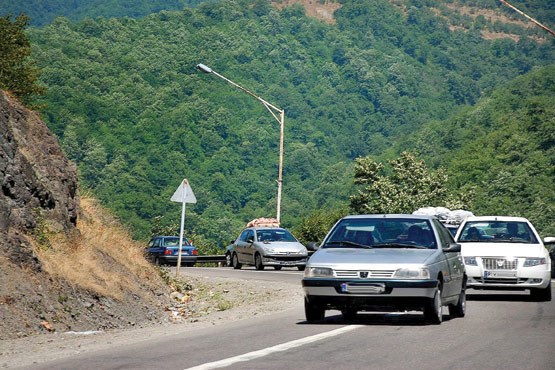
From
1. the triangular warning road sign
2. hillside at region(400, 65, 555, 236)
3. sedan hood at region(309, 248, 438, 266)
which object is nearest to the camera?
sedan hood at region(309, 248, 438, 266)

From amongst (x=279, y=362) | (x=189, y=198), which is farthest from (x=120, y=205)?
(x=279, y=362)

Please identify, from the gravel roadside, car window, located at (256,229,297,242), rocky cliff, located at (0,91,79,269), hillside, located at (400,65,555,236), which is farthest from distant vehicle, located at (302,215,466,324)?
hillside, located at (400,65,555,236)

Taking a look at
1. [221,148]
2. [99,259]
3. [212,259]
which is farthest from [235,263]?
[221,148]

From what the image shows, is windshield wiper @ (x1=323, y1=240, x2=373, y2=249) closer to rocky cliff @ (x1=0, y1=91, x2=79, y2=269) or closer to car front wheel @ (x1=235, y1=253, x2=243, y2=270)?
rocky cliff @ (x1=0, y1=91, x2=79, y2=269)

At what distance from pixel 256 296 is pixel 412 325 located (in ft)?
36.8

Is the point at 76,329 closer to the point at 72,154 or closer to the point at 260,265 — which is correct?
the point at 260,265

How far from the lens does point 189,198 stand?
31.6 meters

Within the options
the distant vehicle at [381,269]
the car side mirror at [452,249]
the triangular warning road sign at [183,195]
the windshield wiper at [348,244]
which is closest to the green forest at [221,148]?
the triangular warning road sign at [183,195]

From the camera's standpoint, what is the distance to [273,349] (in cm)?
1221

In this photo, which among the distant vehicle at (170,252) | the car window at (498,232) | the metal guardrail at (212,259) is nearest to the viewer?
the car window at (498,232)

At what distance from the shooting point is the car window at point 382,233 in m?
16.2

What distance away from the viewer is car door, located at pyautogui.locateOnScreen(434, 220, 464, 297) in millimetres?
16281

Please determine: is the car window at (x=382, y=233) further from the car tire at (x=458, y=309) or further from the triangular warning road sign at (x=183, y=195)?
the triangular warning road sign at (x=183, y=195)

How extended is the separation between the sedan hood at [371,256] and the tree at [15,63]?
19.9 m
